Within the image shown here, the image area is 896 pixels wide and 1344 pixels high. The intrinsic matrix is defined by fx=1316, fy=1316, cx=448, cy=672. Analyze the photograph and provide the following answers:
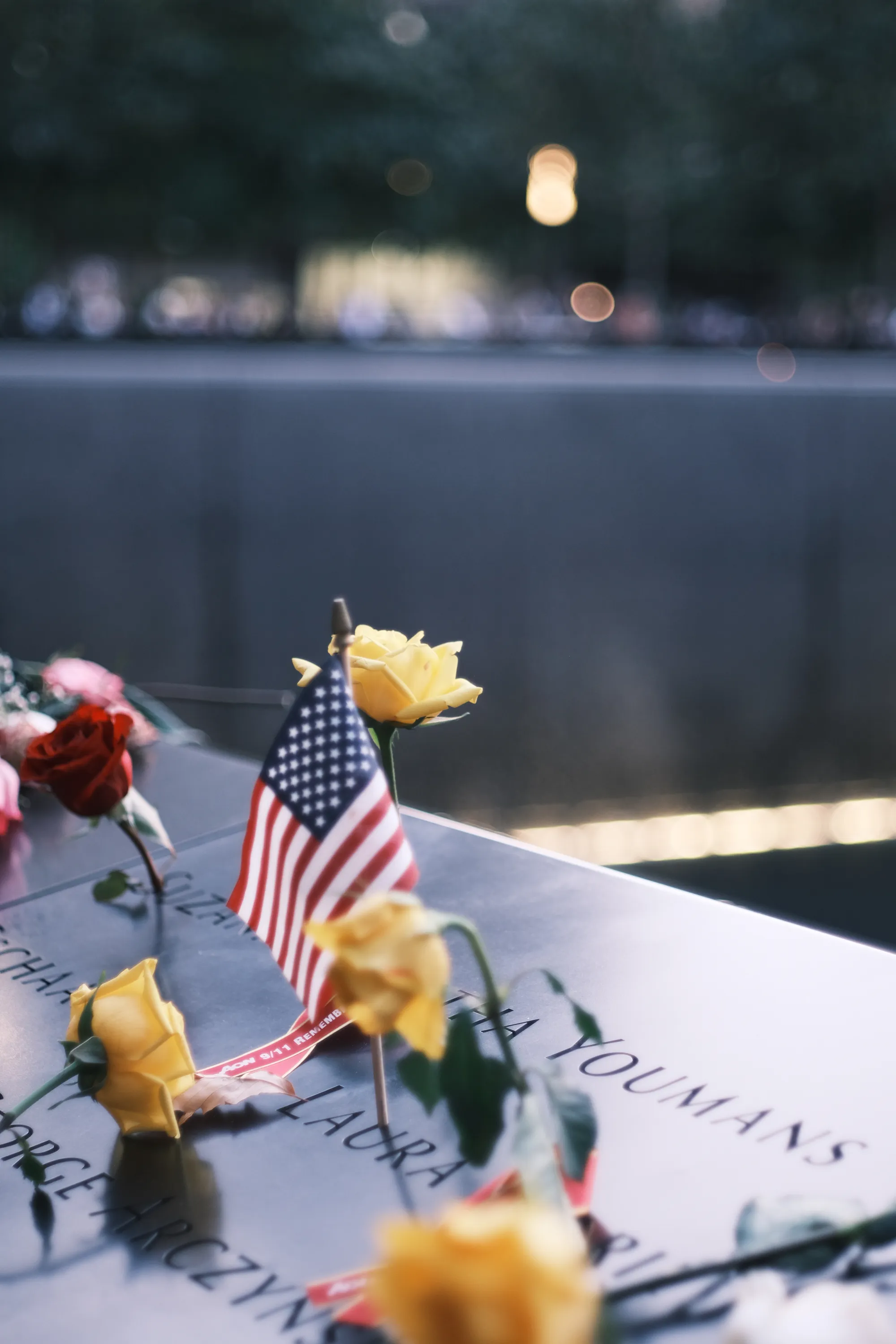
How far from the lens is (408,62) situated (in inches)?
1008

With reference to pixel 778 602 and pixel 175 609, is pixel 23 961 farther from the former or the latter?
pixel 778 602

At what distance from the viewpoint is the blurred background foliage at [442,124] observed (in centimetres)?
2333

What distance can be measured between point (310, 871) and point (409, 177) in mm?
28107

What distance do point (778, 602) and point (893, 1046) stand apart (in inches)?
273

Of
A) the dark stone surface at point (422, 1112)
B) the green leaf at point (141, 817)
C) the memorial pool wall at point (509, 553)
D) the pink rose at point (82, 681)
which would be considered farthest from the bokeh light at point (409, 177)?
the dark stone surface at point (422, 1112)

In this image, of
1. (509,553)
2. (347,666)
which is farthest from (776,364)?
(347,666)

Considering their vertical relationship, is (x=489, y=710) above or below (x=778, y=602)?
below

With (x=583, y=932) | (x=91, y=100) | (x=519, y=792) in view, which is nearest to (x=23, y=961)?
(x=583, y=932)

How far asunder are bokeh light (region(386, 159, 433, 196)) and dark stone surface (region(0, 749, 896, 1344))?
26.1 metres

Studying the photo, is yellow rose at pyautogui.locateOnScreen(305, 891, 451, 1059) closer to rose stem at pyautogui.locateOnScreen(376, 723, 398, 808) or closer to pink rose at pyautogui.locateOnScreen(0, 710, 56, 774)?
rose stem at pyautogui.locateOnScreen(376, 723, 398, 808)

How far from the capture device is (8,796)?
2367 millimetres

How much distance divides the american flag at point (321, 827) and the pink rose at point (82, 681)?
4.51 feet

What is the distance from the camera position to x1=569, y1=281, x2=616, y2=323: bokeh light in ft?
111

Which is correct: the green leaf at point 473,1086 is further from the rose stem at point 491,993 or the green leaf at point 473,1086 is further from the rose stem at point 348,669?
the rose stem at point 348,669
